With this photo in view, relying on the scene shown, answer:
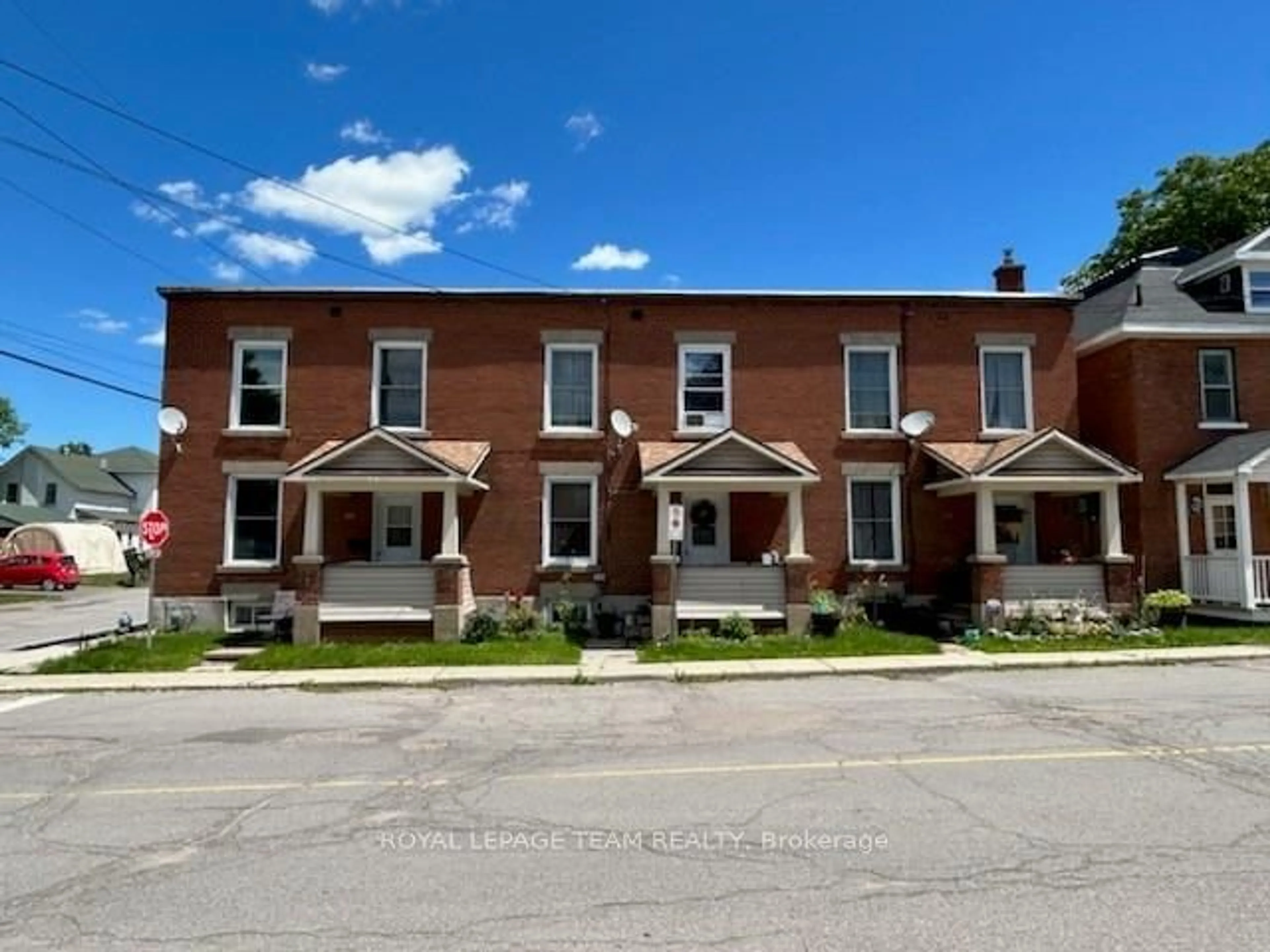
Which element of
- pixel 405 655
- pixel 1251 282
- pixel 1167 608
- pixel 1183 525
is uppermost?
pixel 1251 282

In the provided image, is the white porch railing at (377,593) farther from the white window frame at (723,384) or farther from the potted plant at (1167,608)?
the potted plant at (1167,608)

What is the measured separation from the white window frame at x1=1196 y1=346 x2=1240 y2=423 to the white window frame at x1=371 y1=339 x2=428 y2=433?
18013 millimetres

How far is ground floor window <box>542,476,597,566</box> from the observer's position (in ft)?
65.4

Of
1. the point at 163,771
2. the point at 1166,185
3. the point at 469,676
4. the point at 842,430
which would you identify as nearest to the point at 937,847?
the point at 163,771

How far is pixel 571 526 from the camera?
20141 mm

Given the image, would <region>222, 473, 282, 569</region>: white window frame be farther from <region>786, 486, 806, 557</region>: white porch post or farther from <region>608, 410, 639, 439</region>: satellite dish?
<region>786, 486, 806, 557</region>: white porch post

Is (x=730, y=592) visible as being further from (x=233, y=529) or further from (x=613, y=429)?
(x=233, y=529)

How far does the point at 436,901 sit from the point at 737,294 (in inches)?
688

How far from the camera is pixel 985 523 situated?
739 inches

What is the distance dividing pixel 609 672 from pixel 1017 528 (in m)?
11.2

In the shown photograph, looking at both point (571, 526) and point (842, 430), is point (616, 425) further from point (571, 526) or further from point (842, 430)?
point (842, 430)

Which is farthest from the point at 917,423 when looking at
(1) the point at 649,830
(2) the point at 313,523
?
(1) the point at 649,830

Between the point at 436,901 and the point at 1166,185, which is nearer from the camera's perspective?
the point at 436,901

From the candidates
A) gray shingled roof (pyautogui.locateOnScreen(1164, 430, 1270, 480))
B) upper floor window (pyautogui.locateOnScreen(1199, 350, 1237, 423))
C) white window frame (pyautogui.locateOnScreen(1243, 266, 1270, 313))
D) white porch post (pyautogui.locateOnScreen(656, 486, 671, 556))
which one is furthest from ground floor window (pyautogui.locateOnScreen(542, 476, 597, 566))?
white window frame (pyautogui.locateOnScreen(1243, 266, 1270, 313))
